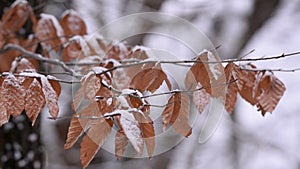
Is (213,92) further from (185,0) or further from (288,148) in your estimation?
(288,148)

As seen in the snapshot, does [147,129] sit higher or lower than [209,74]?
lower

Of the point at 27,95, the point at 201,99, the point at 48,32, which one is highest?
the point at 48,32

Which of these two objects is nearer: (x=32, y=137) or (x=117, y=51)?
(x=117, y=51)

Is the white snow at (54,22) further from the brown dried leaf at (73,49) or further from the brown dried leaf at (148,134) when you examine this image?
the brown dried leaf at (148,134)

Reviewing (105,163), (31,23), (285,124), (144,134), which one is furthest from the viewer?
(285,124)

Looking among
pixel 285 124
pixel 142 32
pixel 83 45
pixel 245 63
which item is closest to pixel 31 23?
pixel 83 45

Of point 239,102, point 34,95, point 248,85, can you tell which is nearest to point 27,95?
point 34,95

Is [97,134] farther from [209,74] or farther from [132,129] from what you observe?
[209,74]
